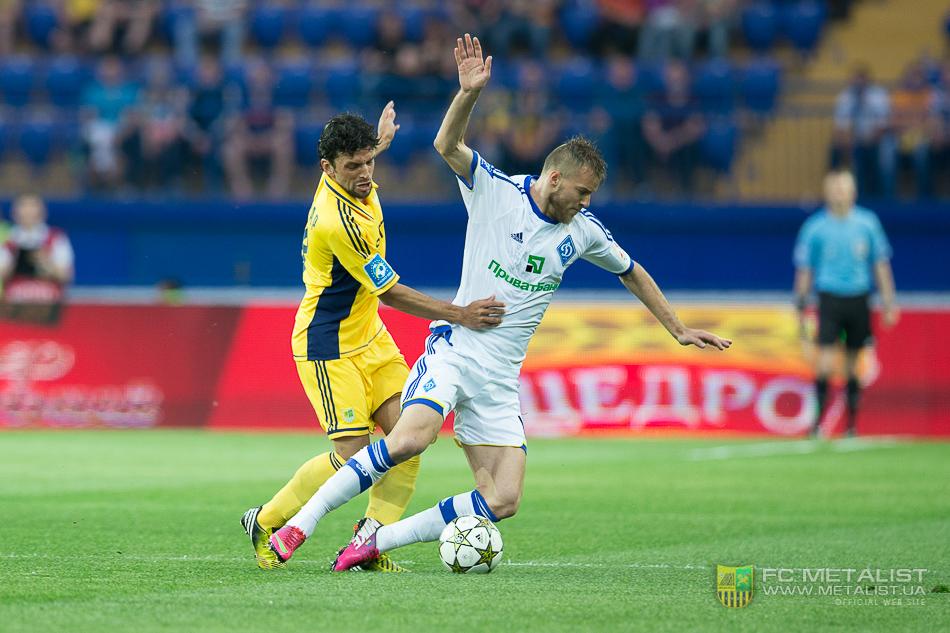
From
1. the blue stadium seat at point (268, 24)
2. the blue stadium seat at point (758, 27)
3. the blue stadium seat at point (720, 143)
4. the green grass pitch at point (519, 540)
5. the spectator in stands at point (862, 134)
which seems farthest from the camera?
the blue stadium seat at point (268, 24)

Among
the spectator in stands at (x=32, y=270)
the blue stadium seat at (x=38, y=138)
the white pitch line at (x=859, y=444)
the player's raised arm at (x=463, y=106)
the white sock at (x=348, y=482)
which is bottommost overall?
the white pitch line at (x=859, y=444)

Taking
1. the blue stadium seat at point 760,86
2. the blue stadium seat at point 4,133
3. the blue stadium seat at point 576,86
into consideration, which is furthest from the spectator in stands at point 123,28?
the blue stadium seat at point 760,86

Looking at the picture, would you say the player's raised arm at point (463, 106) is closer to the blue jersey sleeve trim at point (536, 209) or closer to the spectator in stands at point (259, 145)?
the blue jersey sleeve trim at point (536, 209)

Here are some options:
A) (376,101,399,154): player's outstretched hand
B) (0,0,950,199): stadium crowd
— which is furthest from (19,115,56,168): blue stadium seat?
(376,101,399,154): player's outstretched hand

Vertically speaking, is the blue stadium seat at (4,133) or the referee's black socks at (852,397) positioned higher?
the blue stadium seat at (4,133)

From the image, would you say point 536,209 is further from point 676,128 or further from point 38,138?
point 38,138

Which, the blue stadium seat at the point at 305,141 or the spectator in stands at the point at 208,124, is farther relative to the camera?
the blue stadium seat at the point at 305,141

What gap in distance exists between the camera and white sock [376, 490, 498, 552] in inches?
301

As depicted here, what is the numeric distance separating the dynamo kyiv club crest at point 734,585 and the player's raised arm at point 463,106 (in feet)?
7.56

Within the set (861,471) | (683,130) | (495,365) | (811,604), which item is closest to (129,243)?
(683,130)

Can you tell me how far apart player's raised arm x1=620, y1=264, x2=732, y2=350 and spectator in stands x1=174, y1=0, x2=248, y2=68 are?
17264mm

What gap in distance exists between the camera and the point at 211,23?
24781 millimetres

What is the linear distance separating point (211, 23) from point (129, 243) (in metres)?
4.03

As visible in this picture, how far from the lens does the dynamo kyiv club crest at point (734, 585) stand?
667 cm
